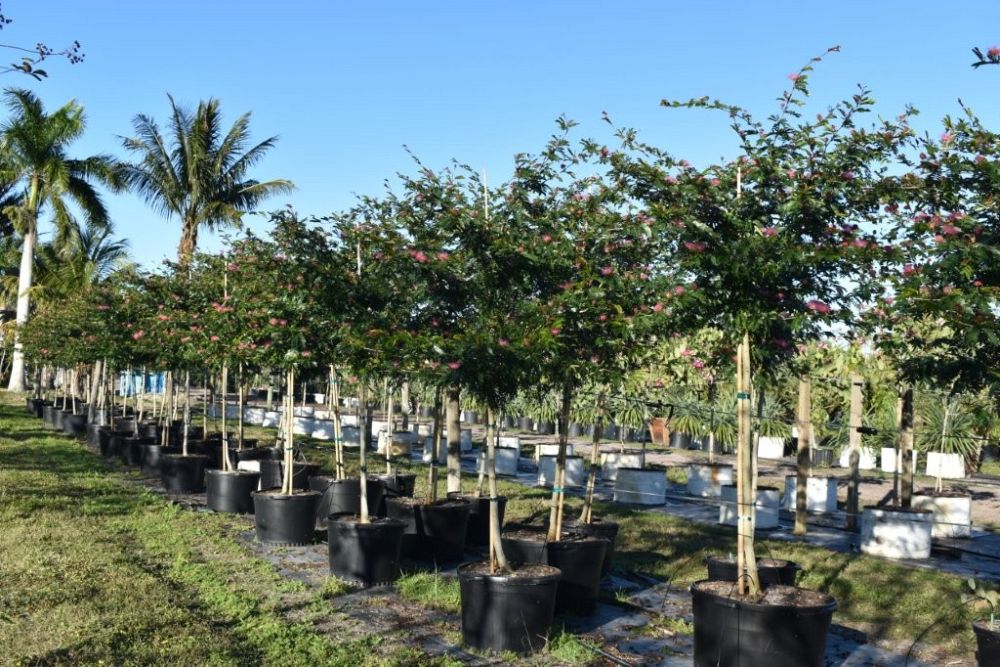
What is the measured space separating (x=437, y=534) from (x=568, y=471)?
28.4 feet

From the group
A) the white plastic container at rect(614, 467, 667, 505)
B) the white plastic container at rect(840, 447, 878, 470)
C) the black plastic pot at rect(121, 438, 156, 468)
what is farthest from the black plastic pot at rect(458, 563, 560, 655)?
the white plastic container at rect(840, 447, 878, 470)

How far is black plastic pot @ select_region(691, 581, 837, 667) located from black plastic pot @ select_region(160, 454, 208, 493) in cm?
1125

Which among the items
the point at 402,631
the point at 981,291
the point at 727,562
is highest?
the point at 981,291

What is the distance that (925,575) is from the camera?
9492 millimetres

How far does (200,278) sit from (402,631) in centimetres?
1018

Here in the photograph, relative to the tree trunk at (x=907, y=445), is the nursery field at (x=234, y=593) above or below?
below

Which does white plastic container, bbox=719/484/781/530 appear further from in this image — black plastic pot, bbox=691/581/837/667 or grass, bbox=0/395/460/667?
black plastic pot, bbox=691/581/837/667

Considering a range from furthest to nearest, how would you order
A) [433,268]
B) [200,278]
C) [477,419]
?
[477,419] → [200,278] → [433,268]

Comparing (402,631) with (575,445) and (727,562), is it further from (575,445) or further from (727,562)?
(575,445)

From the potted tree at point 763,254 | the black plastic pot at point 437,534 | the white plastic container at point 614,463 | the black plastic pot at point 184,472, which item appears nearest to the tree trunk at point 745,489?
the potted tree at point 763,254

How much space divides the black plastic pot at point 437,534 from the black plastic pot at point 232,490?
3947mm

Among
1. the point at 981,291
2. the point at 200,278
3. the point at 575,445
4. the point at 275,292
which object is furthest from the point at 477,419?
the point at 981,291

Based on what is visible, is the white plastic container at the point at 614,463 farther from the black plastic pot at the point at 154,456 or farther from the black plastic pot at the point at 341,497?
the black plastic pot at the point at 154,456

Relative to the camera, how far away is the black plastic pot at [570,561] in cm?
787
